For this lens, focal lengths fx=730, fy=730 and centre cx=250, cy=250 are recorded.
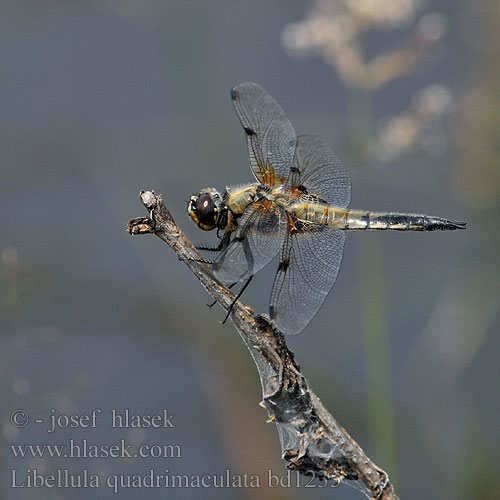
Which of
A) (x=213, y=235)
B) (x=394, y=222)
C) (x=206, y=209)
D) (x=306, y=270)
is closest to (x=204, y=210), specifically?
(x=206, y=209)

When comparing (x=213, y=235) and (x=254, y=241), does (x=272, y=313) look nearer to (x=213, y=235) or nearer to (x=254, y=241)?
(x=254, y=241)

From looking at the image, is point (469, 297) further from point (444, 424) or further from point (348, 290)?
point (348, 290)

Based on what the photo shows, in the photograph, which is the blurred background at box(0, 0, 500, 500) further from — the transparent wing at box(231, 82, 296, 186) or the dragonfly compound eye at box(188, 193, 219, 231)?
the dragonfly compound eye at box(188, 193, 219, 231)

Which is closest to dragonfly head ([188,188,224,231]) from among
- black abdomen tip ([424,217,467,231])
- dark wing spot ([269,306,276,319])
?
dark wing spot ([269,306,276,319])

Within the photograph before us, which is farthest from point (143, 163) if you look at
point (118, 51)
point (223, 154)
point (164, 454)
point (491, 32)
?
point (491, 32)

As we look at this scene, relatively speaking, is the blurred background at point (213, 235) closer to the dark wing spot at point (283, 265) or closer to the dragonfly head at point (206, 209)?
the dark wing spot at point (283, 265)

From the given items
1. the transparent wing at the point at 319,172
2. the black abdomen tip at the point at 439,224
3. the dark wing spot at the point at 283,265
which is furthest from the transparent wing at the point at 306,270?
the black abdomen tip at the point at 439,224

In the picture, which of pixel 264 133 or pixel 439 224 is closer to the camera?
pixel 264 133
